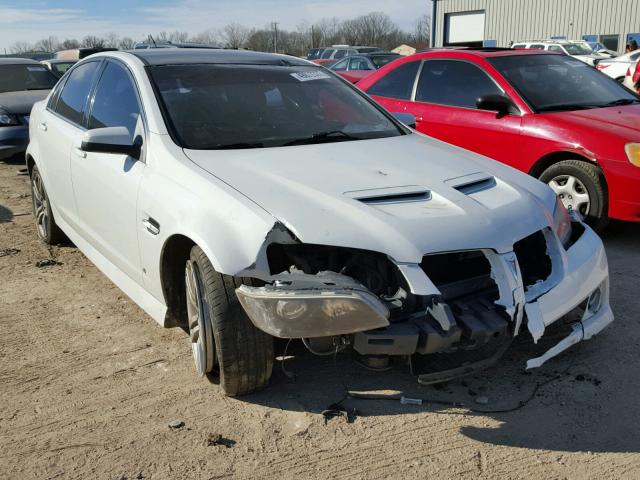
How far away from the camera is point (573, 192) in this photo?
5387mm

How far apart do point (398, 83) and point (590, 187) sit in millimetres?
2442

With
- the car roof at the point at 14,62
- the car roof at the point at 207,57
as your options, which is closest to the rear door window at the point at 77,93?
the car roof at the point at 207,57

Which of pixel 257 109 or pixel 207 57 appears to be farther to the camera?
pixel 207 57

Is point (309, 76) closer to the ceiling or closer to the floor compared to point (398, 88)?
closer to the ceiling

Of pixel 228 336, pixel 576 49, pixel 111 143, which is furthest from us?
pixel 576 49

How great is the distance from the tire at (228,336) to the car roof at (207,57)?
156 cm

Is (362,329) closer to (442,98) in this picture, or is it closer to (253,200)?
(253,200)

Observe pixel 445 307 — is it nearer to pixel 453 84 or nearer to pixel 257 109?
pixel 257 109

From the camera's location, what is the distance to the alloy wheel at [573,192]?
532 centimetres

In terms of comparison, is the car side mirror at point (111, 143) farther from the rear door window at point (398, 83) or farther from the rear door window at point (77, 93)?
the rear door window at point (398, 83)

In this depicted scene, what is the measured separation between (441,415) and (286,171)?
1328mm

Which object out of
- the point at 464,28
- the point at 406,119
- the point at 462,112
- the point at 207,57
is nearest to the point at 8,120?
the point at 207,57

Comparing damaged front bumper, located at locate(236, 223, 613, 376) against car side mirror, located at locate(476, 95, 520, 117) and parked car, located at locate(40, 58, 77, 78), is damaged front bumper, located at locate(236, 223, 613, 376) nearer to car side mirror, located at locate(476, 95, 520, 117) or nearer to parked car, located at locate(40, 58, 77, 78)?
car side mirror, located at locate(476, 95, 520, 117)

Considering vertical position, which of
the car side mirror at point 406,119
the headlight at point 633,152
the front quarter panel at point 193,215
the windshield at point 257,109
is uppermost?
the windshield at point 257,109
